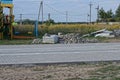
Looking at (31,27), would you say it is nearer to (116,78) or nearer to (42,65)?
(42,65)

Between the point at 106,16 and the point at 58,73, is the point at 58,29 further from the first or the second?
the point at 58,73

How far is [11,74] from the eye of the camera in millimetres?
10227

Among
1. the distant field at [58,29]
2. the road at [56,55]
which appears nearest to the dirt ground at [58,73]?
the road at [56,55]

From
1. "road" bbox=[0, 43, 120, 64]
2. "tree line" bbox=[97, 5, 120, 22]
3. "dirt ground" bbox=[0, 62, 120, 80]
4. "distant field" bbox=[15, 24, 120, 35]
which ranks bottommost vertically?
"dirt ground" bbox=[0, 62, 120, 80]

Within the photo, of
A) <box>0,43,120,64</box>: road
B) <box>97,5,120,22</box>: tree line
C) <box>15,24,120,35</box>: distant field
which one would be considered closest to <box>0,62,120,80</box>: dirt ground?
<box>0,43,120,64</box>: road

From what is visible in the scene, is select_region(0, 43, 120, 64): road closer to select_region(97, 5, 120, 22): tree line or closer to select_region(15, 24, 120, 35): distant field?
select_region(15, 24, 120, 35): distant field

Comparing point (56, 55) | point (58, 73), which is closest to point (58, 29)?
point (56, 55)

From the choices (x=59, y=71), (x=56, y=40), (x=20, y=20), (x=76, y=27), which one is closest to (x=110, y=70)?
(x=59, y=71)

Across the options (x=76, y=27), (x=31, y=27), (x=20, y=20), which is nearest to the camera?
(x=31, y=27)

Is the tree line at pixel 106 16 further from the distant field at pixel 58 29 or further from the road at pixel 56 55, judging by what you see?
the road at pixel 56 55

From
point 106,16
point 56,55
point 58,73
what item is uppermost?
point 106,16

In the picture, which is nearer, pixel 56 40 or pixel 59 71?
pixel 59 71

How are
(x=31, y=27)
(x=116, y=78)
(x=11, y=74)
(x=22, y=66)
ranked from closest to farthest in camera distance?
(x=116, y=78) < (x=11, y=74) < (x=22, y=66) < (x=31, y=27)

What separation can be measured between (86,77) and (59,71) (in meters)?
1.41
